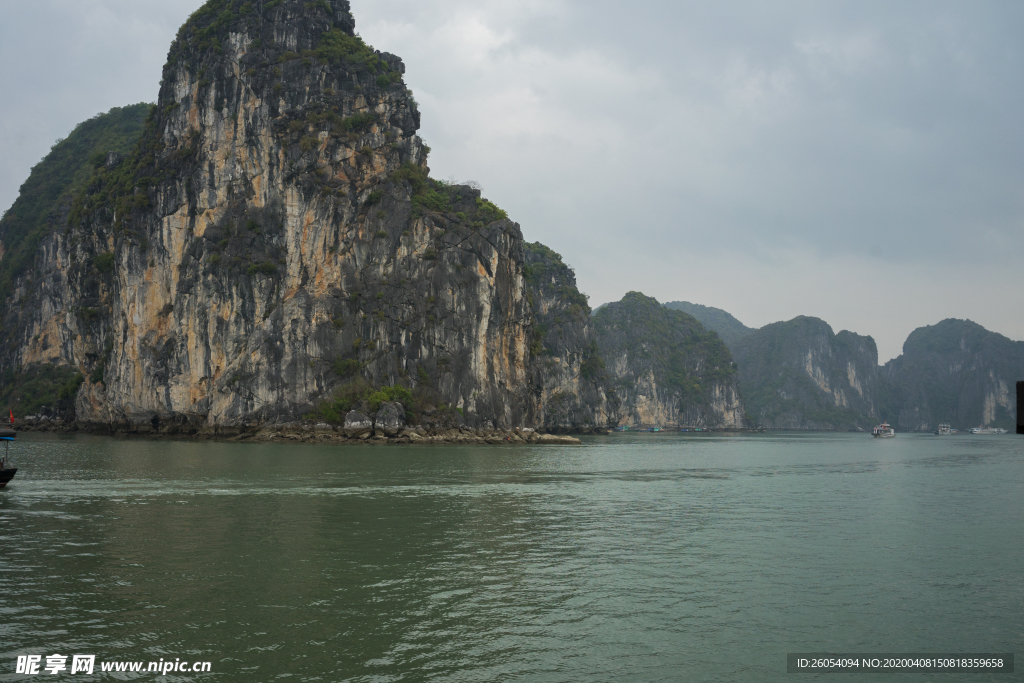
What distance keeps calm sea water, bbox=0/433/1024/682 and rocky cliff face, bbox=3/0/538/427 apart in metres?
52.2

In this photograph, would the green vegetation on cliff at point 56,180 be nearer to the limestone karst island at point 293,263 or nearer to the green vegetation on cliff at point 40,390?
the green vegetation on cliff at point 40,390

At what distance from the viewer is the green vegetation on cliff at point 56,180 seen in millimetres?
126938

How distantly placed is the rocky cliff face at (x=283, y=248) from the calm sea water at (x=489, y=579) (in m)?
52.2

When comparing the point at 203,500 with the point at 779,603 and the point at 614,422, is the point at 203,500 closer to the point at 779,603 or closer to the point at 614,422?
the point at 779,603

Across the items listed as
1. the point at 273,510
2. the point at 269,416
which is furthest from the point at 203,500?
the point at 269,416

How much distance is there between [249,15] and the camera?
305 ft

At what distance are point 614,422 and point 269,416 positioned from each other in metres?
106

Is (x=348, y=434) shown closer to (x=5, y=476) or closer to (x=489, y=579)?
(x=5, y=476)

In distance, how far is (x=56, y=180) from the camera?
140m

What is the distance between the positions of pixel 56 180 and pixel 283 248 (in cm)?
8506

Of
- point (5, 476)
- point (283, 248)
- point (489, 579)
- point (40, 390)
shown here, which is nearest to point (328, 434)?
point (283, 248)

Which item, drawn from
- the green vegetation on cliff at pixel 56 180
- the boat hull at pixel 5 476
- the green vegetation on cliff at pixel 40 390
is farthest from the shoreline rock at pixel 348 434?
the green vegetation on cliff at pixel 56 180

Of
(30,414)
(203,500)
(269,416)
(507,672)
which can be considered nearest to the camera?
(507,672)

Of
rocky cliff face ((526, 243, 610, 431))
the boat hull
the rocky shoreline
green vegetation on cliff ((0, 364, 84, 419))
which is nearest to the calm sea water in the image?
the boat hull
